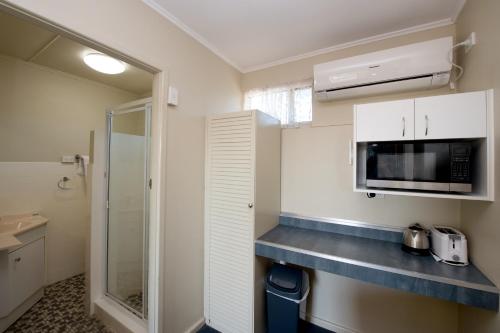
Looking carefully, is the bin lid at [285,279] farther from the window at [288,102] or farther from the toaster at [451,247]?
the window at [288,102]

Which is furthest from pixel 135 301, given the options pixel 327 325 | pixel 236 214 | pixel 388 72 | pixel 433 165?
pixel 388 72

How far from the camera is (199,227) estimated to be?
6.09 feet

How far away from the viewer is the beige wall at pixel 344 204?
1607 mm

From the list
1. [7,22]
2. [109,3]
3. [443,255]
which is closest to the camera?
[109,3]

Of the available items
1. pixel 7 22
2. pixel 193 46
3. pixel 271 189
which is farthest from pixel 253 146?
pixel 7 22

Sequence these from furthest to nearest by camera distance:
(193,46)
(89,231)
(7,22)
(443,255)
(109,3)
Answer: (89,231)
(193,46)
(7,22)
(443,255)
(109,3)

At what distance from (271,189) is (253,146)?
502 mm

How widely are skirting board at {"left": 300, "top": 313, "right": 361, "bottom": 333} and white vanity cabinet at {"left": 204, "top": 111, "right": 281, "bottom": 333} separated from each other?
1.69ft

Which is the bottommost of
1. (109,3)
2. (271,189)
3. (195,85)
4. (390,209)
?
(390,209)

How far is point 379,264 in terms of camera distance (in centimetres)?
132

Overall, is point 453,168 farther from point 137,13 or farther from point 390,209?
point 137,13

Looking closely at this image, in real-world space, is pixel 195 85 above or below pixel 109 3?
below

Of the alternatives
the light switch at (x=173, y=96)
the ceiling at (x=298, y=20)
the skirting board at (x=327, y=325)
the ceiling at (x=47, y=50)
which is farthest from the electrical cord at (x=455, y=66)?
the ceiling at (x=47, y=50)

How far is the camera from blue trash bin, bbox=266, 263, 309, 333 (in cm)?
162
